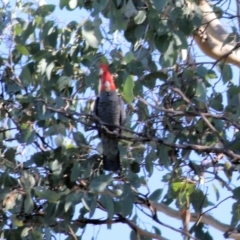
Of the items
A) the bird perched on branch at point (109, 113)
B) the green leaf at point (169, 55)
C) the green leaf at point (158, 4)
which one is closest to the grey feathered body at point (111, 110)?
the bird perched on branch at point (109, 113)

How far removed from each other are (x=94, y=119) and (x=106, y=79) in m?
0.53

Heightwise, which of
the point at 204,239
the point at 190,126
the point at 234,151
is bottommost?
the point at 204,239

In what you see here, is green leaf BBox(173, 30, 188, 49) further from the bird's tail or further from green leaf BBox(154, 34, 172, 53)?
the bird's tail

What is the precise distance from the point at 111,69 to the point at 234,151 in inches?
24.7

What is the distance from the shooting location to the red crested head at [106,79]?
3072mm

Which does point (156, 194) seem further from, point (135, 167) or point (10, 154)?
point (10, 154)

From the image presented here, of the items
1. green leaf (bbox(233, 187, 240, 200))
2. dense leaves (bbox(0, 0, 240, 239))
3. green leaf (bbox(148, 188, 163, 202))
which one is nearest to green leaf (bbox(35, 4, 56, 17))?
dense leaves (bbox(0, 0, 240, 239))

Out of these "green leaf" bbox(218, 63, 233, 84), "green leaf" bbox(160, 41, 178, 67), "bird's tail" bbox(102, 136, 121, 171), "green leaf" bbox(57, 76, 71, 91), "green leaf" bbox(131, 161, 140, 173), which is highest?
"green leaf" bbox(218, 63, 233, 84)

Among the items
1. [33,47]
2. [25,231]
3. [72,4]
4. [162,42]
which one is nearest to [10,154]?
[25,231]

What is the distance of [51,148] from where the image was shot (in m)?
3.25

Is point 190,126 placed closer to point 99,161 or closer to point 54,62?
point 99,161

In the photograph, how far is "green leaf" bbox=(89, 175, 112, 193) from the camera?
2725mm

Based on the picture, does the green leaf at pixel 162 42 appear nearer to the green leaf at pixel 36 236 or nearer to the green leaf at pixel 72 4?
the green leaf at pixel 72 4

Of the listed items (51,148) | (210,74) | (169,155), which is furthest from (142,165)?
(210,74)
